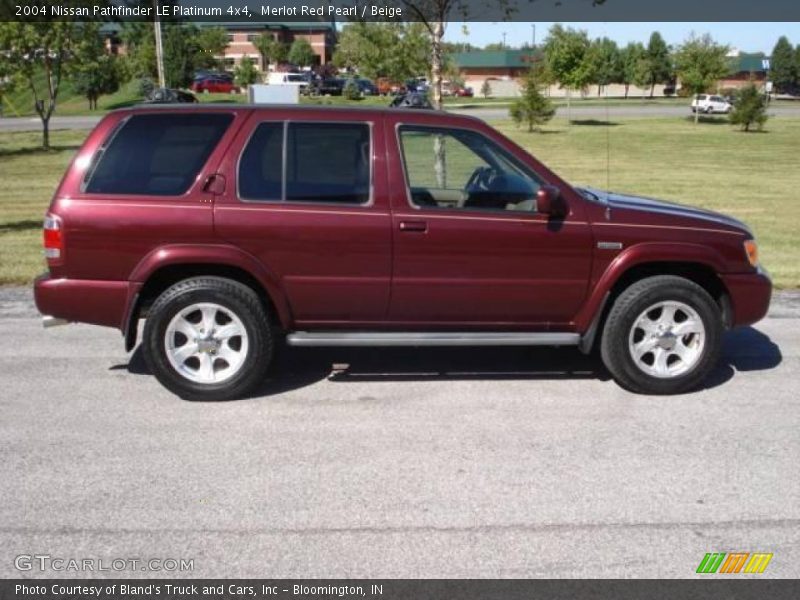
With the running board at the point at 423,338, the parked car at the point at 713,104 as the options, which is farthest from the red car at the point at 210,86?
the running board at the point at 423,338

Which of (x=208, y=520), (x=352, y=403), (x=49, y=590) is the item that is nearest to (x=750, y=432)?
(x=352, y=403)

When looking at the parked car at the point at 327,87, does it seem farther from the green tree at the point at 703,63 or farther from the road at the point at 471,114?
the green tree at the point at 703,63

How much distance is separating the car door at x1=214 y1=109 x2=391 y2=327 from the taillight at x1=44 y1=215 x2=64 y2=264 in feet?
3.20

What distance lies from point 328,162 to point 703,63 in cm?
4511

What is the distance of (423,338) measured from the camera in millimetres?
5430

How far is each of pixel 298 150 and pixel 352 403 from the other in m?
1.65

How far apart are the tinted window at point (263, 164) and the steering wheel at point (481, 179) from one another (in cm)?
126

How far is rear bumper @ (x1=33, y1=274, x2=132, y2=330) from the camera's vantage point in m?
5.29

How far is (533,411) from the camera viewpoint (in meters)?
5.23

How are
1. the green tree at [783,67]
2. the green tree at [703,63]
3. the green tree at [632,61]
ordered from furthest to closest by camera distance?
the green tree at [783,67], the green tree at [632,61], the green tree at [703,63]

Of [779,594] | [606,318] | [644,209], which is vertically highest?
[644,209]

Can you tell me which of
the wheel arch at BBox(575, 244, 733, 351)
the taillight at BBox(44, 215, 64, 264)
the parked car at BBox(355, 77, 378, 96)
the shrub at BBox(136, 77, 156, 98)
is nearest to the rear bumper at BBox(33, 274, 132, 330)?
the taillight at BBox(44, 215, 64, 264)

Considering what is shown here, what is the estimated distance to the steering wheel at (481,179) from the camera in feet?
18.3

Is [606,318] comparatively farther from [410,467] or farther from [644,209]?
[410,467]
